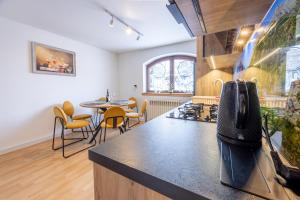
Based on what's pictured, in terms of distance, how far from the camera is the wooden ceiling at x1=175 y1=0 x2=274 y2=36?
64 cm

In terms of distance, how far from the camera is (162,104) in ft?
13.3

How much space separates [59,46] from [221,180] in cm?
362

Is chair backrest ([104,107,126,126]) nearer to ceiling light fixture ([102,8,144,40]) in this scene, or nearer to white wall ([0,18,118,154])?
ceiling light fixture ([102,8,144,40])

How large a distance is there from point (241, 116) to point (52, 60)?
3.42 metres

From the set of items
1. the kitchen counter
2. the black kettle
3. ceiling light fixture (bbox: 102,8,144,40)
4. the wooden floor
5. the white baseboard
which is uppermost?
ceiling light fixture (bbox: 102,8,144,40)

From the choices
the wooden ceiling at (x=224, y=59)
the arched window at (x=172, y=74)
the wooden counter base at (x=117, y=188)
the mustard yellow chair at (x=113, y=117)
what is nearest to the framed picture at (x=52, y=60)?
the mustard yellow chair at (x=113, y=117)

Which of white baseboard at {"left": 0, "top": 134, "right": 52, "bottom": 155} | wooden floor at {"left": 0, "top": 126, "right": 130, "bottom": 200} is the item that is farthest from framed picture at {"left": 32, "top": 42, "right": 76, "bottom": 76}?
wooden floor at {"left": 0, "top": 126, "right": 130, "bottom": 200}

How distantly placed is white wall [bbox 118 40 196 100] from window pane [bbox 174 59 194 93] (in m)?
0.36

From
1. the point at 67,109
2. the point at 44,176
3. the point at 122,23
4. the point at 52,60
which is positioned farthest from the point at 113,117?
the point at 52,60

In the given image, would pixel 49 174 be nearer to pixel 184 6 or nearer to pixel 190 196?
pixel 190 196

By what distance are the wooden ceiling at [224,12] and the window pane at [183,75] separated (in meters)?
3.03

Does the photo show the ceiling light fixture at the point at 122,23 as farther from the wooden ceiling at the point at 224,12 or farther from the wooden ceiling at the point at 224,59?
the wooden ceiling at the point at 224,12

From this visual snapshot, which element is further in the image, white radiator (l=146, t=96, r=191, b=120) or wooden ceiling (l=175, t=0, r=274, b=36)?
white radiator (l=146, t=96, r=191, b=120)

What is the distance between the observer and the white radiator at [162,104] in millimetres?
3856
